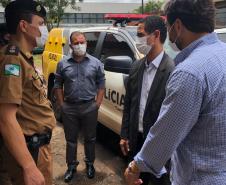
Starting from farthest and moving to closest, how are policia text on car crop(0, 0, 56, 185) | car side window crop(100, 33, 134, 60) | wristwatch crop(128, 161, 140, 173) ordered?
car side window crop(100, 33, 134, 60) < policia text on car crop(0, 0, 56, 185) < wristwatch crop(128, 161, 140, 173)

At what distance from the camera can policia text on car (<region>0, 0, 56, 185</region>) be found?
2221 millimetres

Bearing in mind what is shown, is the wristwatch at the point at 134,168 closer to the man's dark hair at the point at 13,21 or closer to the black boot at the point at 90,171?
the man's dark hair at the point at 13,21

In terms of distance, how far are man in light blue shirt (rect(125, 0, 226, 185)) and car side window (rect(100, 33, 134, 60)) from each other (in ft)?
10.2

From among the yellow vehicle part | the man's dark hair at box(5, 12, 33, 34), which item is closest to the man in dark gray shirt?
the yellow vehicle part

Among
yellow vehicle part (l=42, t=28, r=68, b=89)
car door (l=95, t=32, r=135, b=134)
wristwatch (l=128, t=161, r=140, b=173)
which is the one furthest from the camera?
yellow vehicle part (l=42, t=28, r=68, b=89)

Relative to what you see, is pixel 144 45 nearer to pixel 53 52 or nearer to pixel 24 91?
pixel 24 91

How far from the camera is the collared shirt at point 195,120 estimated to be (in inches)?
70.6

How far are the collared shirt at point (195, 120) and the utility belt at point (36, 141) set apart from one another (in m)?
0.82

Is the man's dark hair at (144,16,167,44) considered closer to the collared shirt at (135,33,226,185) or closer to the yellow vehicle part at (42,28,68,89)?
the collared shirt at (135,33,226,185)

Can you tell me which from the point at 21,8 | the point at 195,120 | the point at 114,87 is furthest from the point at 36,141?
the point at 114,87

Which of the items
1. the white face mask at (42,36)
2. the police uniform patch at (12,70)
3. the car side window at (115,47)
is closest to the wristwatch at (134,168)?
the police uniform patch at (12,70)

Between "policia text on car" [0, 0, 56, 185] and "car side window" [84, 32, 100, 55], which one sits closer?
"policia text on car" [0, 0, 56, 185]

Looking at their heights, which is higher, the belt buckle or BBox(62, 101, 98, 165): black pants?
the belt buckle

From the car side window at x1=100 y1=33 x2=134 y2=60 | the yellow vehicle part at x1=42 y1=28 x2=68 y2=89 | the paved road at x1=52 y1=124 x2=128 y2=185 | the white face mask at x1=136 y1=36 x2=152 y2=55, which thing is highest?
the white face mask at x1=136 y1=36 x2=152 y2=55
